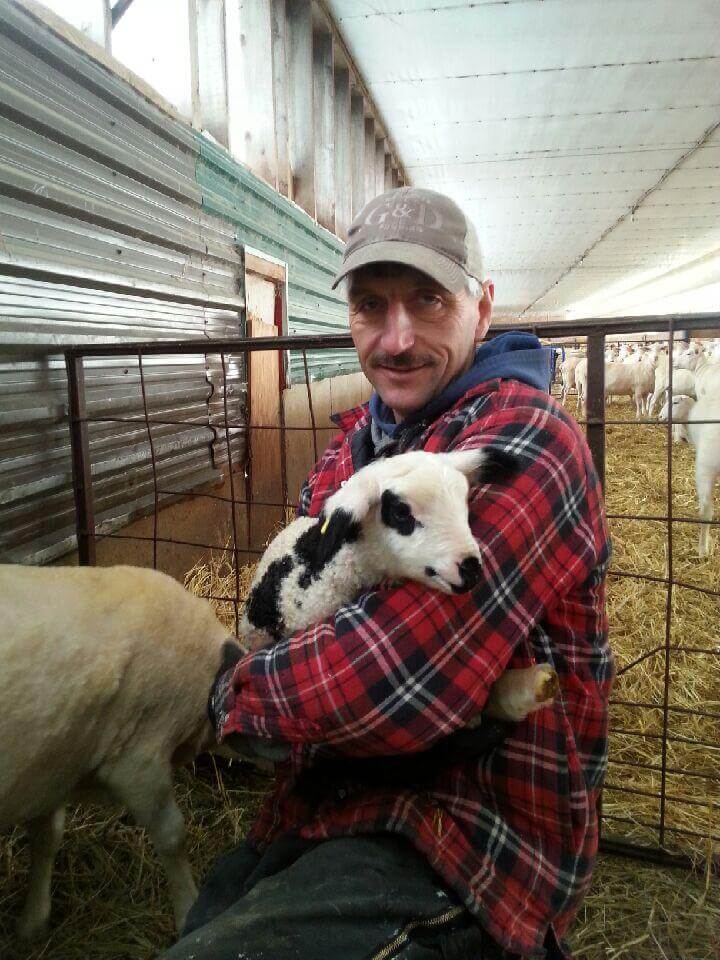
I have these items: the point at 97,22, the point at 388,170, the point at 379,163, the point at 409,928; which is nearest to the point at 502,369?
the point at 409,928

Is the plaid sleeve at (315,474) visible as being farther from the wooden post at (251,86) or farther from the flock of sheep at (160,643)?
the wooden post at (251,86)

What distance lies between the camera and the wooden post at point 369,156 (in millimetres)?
11462

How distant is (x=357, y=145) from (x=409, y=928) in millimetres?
11945

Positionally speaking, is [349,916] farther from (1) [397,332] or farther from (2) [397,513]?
(1) [397,332]

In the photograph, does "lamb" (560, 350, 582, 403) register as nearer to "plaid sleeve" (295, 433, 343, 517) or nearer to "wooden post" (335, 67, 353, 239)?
"wooden post" (335, 67, 353, 239)

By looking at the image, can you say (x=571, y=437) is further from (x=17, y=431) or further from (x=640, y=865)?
(x=17, y=431)

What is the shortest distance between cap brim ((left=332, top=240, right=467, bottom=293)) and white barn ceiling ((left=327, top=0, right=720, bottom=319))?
6.97 meters

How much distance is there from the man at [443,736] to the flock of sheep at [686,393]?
0.80 m

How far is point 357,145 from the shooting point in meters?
10.7

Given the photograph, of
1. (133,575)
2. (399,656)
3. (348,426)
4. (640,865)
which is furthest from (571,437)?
(640,865)

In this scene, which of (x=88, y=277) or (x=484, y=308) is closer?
(x=484, y=308)

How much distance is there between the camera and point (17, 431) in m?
2.96

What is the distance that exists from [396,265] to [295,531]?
0.89 metres

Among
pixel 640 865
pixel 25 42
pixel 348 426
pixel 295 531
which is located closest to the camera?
pixel 295 531
